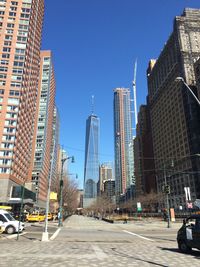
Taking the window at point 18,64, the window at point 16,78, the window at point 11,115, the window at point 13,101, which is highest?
the window at point 18,64

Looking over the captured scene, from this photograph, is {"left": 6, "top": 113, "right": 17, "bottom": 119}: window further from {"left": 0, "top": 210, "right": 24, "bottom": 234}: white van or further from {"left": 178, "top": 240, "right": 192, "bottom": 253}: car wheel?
{"left": 178, "top": 240, "right": 192, "bottom": 253}: car wheel

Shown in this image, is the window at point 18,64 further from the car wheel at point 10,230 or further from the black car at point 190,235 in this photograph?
the black car at point 190,235

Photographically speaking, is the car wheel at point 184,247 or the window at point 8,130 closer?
the car wheel at point 184,247

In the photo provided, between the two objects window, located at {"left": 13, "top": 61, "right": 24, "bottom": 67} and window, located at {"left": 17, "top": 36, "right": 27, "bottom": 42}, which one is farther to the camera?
window, located at {"left": 17, "top": 36, "right": 27, "bottom": 42}

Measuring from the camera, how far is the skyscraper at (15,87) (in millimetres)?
81000

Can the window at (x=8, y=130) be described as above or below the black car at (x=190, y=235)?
above

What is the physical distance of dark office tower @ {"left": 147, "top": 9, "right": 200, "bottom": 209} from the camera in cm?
10719

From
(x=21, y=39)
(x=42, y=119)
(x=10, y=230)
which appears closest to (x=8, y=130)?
(x=21, y=39)

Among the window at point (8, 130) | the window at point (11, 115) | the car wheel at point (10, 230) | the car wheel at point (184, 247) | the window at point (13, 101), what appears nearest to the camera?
the car wheel at point (184, 247)

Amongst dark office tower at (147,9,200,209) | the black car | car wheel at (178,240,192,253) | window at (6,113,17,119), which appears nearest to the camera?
the black car

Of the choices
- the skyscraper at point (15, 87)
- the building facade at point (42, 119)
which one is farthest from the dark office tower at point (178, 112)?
the building facade at point (42, 119)

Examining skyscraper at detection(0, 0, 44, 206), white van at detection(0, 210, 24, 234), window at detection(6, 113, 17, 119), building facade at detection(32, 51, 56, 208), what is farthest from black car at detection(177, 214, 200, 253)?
building facade at detection(32, 51, 56, 208)

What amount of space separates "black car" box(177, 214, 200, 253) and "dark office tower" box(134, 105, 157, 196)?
148 metres

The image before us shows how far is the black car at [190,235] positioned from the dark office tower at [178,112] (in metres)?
89.8
